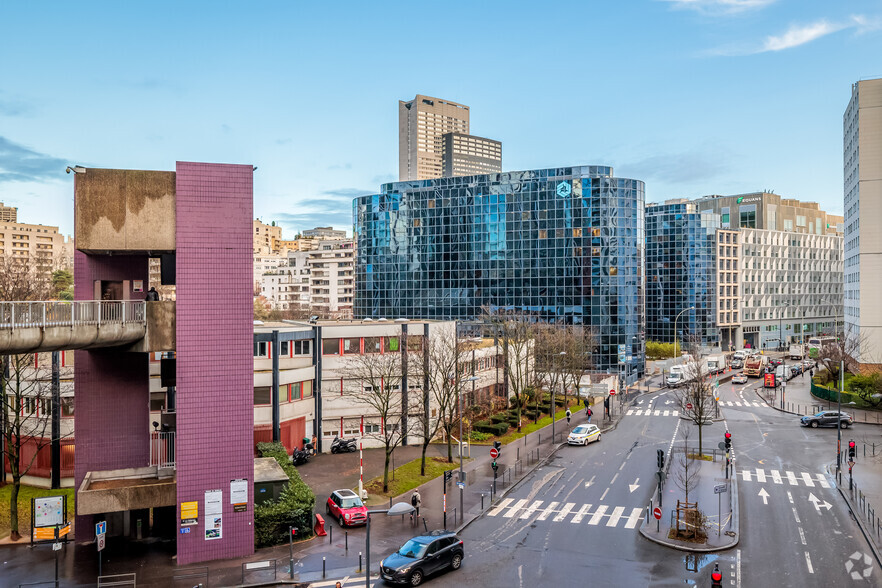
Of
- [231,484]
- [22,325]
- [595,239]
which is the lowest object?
[231,484]

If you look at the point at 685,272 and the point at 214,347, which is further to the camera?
the point at 685,272

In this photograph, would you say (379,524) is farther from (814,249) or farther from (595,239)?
(814,249)

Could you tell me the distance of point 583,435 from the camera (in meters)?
48.2

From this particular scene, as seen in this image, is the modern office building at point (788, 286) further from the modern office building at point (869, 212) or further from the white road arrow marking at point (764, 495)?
the white road arrow marking at point (764, 495)

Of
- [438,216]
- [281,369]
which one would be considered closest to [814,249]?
[438,216]

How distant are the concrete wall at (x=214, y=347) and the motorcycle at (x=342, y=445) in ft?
63.3

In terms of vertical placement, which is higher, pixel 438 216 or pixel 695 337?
pixel 438 216

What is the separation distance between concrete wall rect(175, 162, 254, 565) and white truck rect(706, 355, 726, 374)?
77.5 meters

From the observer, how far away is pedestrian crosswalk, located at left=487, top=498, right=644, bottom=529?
30172mm

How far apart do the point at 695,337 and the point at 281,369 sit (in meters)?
90.1

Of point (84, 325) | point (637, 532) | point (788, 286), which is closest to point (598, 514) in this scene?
point (637, 532)

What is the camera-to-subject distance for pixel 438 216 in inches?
4055

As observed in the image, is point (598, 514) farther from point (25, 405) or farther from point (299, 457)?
point (25, 405)

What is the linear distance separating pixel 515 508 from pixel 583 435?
17101 millimetres
